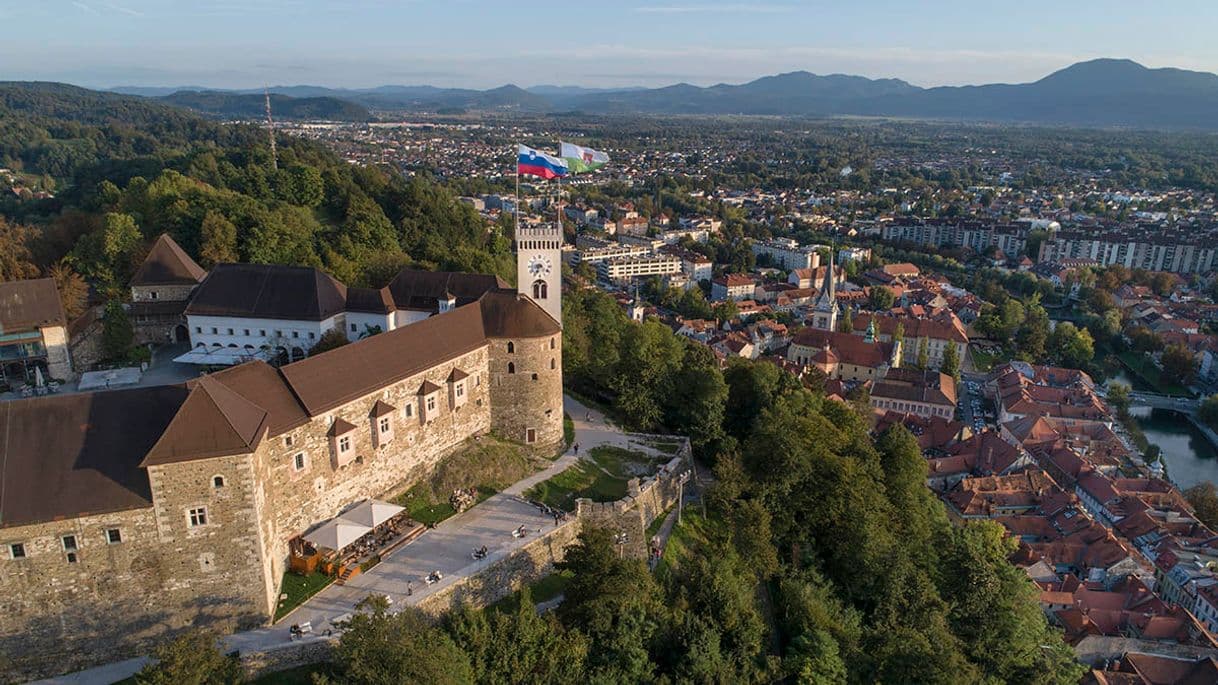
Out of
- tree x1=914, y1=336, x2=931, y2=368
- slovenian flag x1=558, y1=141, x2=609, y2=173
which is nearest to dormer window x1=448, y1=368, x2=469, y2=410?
slovenian flag x1=558, y1=141, x2=609, y2=173

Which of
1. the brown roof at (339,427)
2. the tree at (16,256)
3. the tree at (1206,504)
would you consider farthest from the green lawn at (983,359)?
the tree at (16,256)

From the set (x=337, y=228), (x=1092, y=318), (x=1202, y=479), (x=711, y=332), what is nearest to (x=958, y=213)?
(x=1092, y=318)

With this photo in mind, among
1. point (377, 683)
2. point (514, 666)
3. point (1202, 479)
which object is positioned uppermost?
point (377, 683)

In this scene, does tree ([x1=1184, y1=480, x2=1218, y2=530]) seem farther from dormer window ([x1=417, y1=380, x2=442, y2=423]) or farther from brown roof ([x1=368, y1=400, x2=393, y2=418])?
brown roof ([x1=368, y1=400, x2=393, y2=418])

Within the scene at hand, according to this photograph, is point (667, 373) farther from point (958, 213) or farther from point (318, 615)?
point (958, 213)

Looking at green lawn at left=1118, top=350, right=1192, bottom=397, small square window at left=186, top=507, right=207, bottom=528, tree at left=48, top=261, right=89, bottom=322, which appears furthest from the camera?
green lawn at left=1118, top=350, right=1192, bottom=397

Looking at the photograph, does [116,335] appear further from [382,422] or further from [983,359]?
[983,359]
